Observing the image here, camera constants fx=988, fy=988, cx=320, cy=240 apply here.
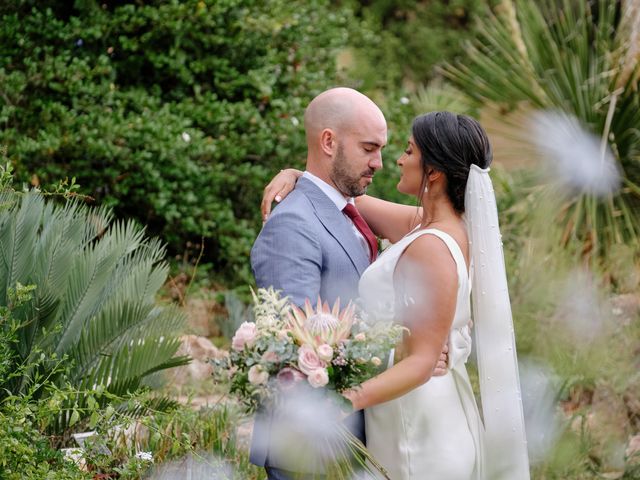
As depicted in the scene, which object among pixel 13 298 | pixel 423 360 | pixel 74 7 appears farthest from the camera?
pixel 74 7

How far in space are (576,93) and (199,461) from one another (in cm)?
485

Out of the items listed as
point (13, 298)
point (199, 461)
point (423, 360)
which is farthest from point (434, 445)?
point (13, 298)

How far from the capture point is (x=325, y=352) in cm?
282

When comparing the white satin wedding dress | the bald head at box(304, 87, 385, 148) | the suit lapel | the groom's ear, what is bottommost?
the white satin wedding dress

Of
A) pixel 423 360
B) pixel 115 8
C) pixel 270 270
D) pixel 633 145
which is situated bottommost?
pixel 423 360

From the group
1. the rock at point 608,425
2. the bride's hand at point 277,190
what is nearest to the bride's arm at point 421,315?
the bride's hand at point 277,190

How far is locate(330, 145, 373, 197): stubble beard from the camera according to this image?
374cm

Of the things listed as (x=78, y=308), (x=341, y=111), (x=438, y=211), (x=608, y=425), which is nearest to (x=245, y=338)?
(x=438, y=211)

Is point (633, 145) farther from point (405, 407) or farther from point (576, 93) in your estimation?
point (405, 407)

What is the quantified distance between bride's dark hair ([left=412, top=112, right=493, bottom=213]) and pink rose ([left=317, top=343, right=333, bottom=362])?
906 millimetres

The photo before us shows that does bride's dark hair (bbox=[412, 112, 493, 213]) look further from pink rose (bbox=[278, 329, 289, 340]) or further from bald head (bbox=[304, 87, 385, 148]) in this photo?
pink rose (bbox=[278, 329, 289, 340])

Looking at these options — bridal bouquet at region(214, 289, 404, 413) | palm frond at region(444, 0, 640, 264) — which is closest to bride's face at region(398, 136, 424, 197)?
bridal bouquet at region(214, 289, 404, 413)

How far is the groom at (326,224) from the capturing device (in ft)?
11.2

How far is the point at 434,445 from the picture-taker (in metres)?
3.47
